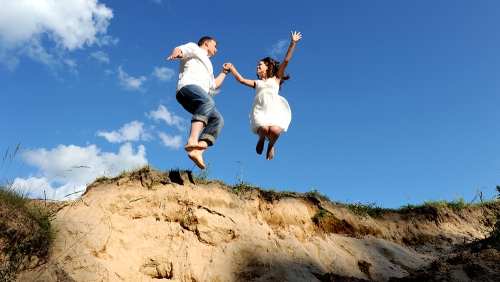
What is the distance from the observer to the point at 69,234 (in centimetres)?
430

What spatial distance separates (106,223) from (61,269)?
87cm

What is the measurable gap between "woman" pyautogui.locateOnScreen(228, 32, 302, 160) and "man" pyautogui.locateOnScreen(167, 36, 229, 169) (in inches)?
27.8

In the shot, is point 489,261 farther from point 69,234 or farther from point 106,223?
point 69,234

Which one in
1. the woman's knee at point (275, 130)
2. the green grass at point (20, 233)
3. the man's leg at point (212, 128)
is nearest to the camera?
the green grass at point (20, 233)

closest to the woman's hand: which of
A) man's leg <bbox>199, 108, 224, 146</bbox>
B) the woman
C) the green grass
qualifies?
the woman

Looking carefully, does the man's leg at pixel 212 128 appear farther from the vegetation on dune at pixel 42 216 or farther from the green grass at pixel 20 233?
the green grass at pixel 20 233

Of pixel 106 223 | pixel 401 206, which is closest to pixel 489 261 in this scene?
pixel 401 206

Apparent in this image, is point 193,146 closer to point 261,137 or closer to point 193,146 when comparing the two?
point 193,146

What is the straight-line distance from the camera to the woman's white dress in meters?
5.87

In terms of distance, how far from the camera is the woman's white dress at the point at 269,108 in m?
5.87

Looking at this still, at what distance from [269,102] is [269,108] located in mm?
108

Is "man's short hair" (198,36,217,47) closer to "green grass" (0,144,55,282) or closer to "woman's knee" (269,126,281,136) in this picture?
"woman's knee" (269,126,281,136)

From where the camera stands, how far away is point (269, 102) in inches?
235

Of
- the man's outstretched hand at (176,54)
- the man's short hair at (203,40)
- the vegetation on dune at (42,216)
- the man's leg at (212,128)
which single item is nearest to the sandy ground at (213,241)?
the vegetation on dune at (42,216)
